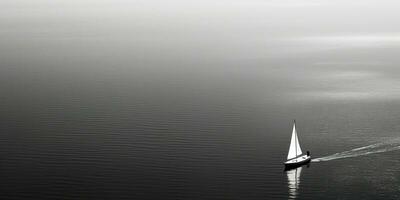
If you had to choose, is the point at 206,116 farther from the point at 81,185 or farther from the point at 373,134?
the point at 81,185

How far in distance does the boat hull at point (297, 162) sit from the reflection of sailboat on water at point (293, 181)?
830 mm

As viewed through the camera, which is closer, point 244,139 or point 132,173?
point 132,173

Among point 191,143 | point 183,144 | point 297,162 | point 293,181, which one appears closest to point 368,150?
point 297,162

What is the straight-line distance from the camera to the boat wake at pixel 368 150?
403ft

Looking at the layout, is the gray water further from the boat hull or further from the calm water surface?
the boat hull

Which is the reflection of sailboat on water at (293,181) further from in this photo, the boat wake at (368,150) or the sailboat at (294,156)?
the boat wake at (368,150)

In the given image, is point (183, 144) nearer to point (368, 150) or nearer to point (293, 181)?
point (293, 181)

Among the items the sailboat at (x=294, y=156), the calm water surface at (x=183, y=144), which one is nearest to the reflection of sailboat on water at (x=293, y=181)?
the calm water surface at (x=183, y=144)

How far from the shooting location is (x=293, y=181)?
109m

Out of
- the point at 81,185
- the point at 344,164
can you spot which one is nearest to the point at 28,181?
the point at 81,185

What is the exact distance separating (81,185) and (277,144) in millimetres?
46649

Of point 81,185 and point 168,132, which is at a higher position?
point 168,132

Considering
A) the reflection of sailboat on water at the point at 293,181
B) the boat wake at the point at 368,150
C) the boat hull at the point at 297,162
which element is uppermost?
the boat wake at the point at 368,150

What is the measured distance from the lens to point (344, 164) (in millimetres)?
119000
